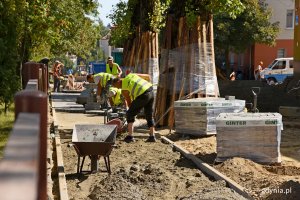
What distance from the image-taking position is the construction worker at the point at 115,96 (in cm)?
1228

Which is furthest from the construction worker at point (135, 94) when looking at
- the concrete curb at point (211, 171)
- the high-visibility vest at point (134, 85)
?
the concrete curb at point (211, 171)

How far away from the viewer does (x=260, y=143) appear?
808 centimetres

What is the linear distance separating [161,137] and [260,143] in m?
3.84

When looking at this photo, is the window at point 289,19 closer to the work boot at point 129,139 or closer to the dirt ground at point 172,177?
the dirt ground at point 172,177

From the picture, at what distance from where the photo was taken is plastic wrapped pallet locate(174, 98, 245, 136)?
11.0 meters

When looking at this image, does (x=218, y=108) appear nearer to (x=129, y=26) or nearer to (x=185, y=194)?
(x=185, y=194)

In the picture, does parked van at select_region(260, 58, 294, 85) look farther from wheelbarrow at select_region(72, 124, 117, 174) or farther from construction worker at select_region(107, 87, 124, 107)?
wheelbarrow at select_region(72, 124, 117, 174)

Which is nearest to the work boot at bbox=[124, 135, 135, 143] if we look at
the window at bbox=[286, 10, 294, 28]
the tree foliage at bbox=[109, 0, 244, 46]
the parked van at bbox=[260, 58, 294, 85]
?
the tree foliage at bbox=[109, 0, 244, 46]

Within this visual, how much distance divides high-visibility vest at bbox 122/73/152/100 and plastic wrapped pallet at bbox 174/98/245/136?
107 cm

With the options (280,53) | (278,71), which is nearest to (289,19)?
(280,53)

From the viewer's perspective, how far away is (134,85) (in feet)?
34.3

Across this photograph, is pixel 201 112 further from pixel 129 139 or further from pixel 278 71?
pixel 278 71

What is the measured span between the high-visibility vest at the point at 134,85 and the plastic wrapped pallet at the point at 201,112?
1067mm

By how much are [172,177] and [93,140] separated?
1437 millimetres
